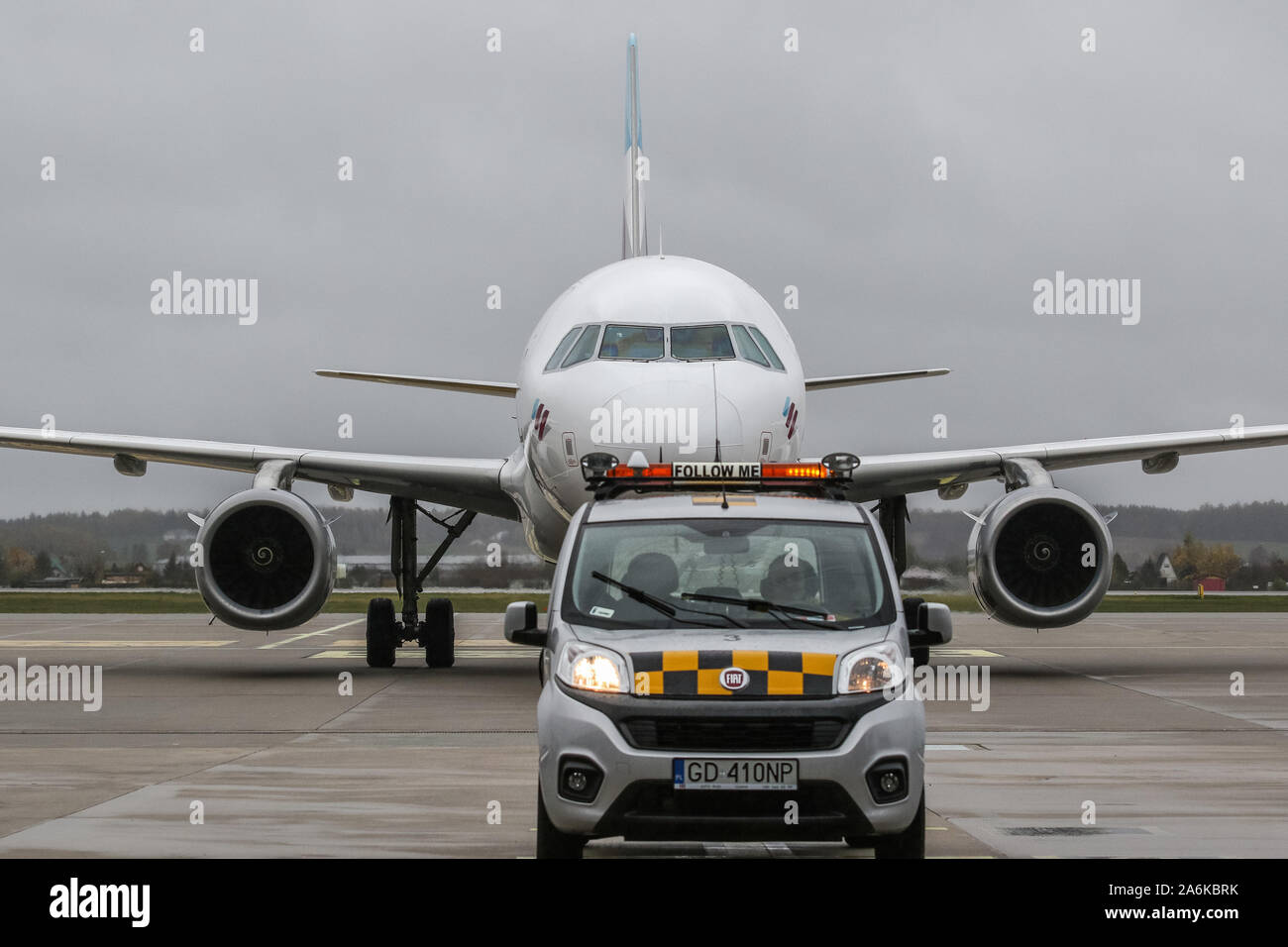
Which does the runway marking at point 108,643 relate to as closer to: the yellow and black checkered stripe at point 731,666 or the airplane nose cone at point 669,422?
the airplane nose cone at point 669,422

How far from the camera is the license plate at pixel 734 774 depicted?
6.45 meters

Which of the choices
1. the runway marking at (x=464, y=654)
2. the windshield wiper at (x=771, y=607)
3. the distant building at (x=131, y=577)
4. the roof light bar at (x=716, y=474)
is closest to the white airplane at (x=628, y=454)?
the runway marking at (x=464, y=654)

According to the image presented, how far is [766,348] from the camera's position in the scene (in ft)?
47.2

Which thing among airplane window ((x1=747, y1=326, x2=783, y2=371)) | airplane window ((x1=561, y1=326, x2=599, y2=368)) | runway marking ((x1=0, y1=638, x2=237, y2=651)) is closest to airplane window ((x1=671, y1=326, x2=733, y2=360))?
airplane window ((x1=747, y1=326, x2=783, y2=371))

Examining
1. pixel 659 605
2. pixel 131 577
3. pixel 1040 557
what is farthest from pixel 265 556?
pixel 131 577

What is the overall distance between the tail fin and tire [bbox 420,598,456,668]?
221 inches

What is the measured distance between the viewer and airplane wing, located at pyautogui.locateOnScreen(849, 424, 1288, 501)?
57.6ft

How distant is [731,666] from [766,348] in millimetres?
8018

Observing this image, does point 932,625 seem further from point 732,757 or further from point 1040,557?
point 1040,557

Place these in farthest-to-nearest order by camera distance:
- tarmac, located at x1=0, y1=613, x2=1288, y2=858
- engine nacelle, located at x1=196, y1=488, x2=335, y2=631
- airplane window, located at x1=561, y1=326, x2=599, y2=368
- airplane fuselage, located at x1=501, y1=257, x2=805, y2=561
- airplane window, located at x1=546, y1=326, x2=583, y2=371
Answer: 1. engine nacelle, located at x1=196, y1=488, x2=335, y2=631
2. airplane window, located at x1=546, y1=326, x2=583, y2=371
3. airplane window, located at x1=561, y1=326, x2=599, y2=368
4. airplane fuselage, located at x1=501, y1=257, x2=805, y2=561
5. tarmac, located at x1=0, y1=613, x2=1288, y2=858

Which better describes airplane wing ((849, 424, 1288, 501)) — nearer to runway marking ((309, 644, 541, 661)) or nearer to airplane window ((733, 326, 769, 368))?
airplane window ((733, 326, 769, 368))

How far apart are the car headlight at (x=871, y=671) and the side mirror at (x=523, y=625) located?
1469 millimetres
